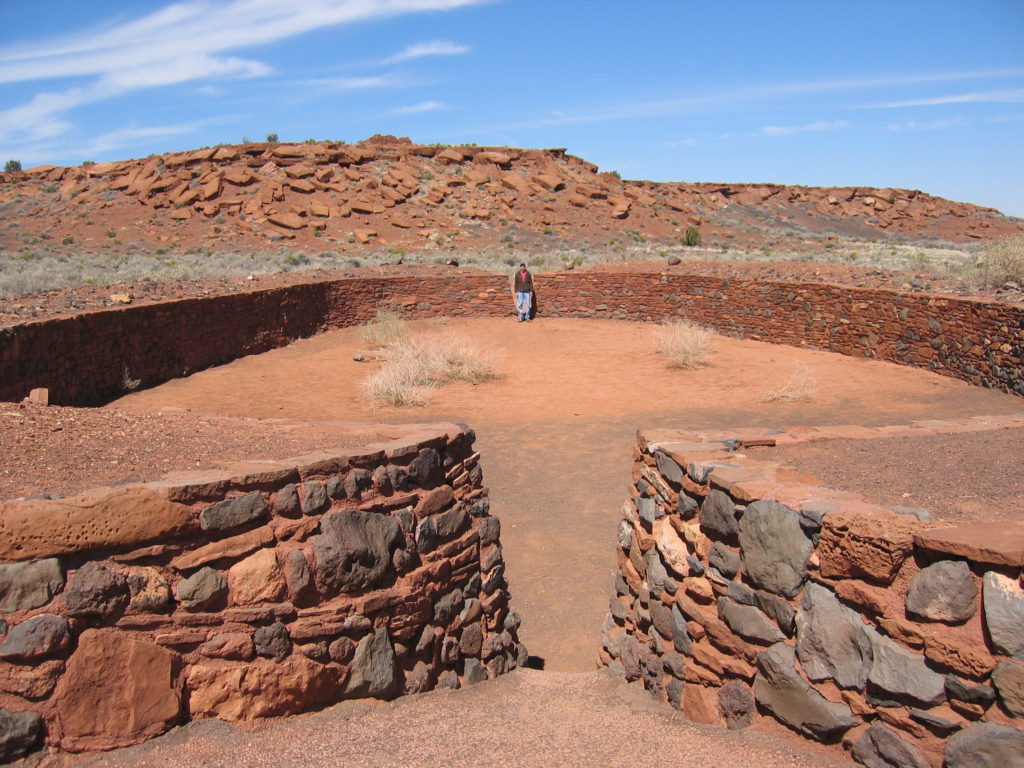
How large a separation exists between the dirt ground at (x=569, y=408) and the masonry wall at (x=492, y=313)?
47cm

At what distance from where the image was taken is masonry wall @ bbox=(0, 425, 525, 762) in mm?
3197

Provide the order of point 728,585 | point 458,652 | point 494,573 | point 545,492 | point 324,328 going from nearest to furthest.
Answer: point 728,585, point 458,652, point 494,573, point 545,492, point 324,328

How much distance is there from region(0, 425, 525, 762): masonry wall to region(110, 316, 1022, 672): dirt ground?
7.64 ft

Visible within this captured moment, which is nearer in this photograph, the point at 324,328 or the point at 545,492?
the point at 545,492

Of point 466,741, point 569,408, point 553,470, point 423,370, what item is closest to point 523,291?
point 423,370

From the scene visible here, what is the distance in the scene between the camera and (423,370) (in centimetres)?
1478

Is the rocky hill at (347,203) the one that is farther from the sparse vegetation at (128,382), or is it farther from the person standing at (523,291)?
the sparse vegetation at (128,382)

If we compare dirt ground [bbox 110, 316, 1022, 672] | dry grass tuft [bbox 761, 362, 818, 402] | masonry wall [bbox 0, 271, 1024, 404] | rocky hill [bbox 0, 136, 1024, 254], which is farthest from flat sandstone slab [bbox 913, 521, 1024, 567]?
rocky hill [bbox 0, 136, 1024, 254]

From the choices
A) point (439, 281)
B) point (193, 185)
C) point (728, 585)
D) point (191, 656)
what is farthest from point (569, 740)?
point (193, 185)

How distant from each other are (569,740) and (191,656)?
1.80m

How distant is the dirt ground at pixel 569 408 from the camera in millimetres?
7699

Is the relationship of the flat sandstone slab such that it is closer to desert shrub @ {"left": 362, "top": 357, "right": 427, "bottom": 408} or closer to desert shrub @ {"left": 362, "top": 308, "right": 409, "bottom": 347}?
desert shrub @ {"left": 362, "top": 357, "right": 427, "bottom": 408}

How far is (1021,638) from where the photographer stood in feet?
9.08

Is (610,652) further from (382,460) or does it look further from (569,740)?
(382,460)
